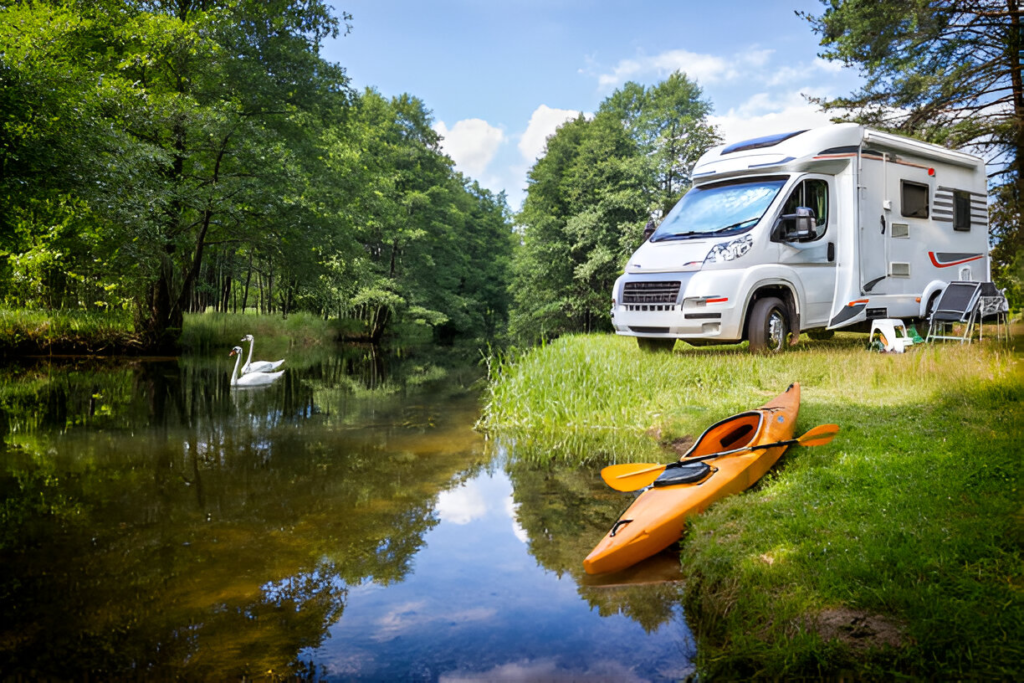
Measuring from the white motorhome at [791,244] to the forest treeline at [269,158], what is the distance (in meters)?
5.12

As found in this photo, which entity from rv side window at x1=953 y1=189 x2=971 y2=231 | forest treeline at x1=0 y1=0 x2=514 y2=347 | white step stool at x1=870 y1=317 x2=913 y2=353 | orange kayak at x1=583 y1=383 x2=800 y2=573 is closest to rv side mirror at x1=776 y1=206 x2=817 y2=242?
white step stool at x1=870 y1=317 x2=913 y2=353

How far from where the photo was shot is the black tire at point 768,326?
8.63 metres

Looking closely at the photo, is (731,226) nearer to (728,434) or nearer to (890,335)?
(890,335)

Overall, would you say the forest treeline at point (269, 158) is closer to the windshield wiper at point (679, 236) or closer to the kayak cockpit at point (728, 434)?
the windshield wiper at point (679, 236)

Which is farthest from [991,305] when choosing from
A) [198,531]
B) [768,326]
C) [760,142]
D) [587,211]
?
[587,211]

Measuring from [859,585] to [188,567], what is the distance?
140 inches

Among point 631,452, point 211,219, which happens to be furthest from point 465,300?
point 631,452

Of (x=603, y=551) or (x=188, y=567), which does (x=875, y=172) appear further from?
(x=188, y=567)

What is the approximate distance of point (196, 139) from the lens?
53.8 ft

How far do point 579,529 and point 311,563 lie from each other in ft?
5.90

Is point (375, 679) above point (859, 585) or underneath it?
underneath

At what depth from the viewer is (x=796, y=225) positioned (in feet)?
28.8

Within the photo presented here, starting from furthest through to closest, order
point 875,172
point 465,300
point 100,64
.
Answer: point 465,300
point 100,64
point 875,172

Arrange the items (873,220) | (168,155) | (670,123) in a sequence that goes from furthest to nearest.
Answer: (670,123) < (168,155) < (873,220)
